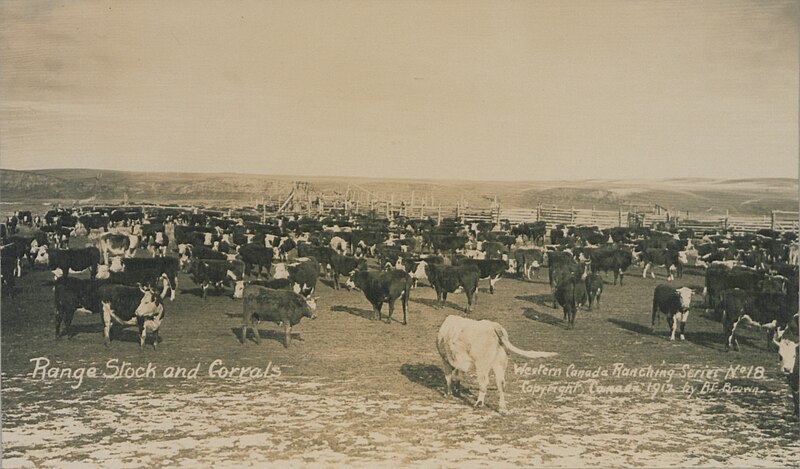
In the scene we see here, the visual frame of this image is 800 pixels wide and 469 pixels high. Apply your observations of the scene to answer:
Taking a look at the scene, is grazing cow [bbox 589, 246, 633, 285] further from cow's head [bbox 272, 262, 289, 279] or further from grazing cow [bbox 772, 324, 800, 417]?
cow's head [bbox 272, 262, 289, 279]

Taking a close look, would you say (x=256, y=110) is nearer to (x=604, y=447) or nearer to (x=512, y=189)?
(x=512, y=189)

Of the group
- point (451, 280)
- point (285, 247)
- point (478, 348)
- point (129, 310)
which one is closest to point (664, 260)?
point (451, 280)

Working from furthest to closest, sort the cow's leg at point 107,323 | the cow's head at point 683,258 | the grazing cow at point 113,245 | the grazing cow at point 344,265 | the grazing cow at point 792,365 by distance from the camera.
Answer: the cow's head at point 683,258, the grazing cow at point 344,265, the grazing cow at point 113,245, the cow's leg at point 107,323, the grazing cow at point 792,365

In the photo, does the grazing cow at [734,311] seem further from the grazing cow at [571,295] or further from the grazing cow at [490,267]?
the grazing cow at [490,267]

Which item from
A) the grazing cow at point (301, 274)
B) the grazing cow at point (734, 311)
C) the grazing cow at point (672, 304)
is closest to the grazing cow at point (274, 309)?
the grazing cow at point (301, 274)

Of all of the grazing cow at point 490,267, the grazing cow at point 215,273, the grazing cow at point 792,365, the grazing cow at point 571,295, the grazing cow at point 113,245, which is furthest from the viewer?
the grazing cow at point 490,267

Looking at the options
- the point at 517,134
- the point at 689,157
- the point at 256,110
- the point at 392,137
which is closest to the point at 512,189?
the point at 517,134

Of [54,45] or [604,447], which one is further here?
[54,45]
